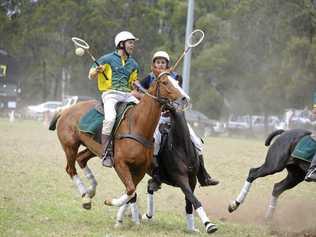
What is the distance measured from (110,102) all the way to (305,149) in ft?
11.8

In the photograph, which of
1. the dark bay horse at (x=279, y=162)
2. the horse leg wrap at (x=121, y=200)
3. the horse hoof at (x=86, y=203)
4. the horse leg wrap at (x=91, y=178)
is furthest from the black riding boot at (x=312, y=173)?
the horse hoof at (x=86, y=203)

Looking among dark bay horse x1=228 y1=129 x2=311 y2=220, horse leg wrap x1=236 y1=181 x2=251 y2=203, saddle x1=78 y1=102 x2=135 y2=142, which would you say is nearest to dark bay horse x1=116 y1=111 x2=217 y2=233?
saddle x1=78 y1=102 x2=135 y2=142

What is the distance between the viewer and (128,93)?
474 inches

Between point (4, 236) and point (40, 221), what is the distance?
1638 mm

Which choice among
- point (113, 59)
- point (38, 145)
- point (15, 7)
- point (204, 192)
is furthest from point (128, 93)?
point (15, 7)

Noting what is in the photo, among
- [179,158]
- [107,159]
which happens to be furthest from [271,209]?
[107,159]

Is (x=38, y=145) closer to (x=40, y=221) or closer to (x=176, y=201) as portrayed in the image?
(x=176, y=201)

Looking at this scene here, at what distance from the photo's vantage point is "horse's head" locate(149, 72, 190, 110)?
10539 millimetres

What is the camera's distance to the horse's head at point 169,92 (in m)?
10.5

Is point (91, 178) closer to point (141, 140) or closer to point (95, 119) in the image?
point (95, 119)

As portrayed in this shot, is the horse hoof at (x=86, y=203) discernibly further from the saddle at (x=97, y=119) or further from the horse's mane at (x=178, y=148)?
the horse's mane at (x=178, y=148)

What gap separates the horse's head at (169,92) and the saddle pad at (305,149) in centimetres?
330

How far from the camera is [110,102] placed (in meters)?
11.8

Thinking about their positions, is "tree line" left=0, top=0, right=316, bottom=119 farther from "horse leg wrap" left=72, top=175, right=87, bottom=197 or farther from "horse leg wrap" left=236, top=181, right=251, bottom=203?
"horse leg wrap" left=72, top=175, right=87, bottom=197
